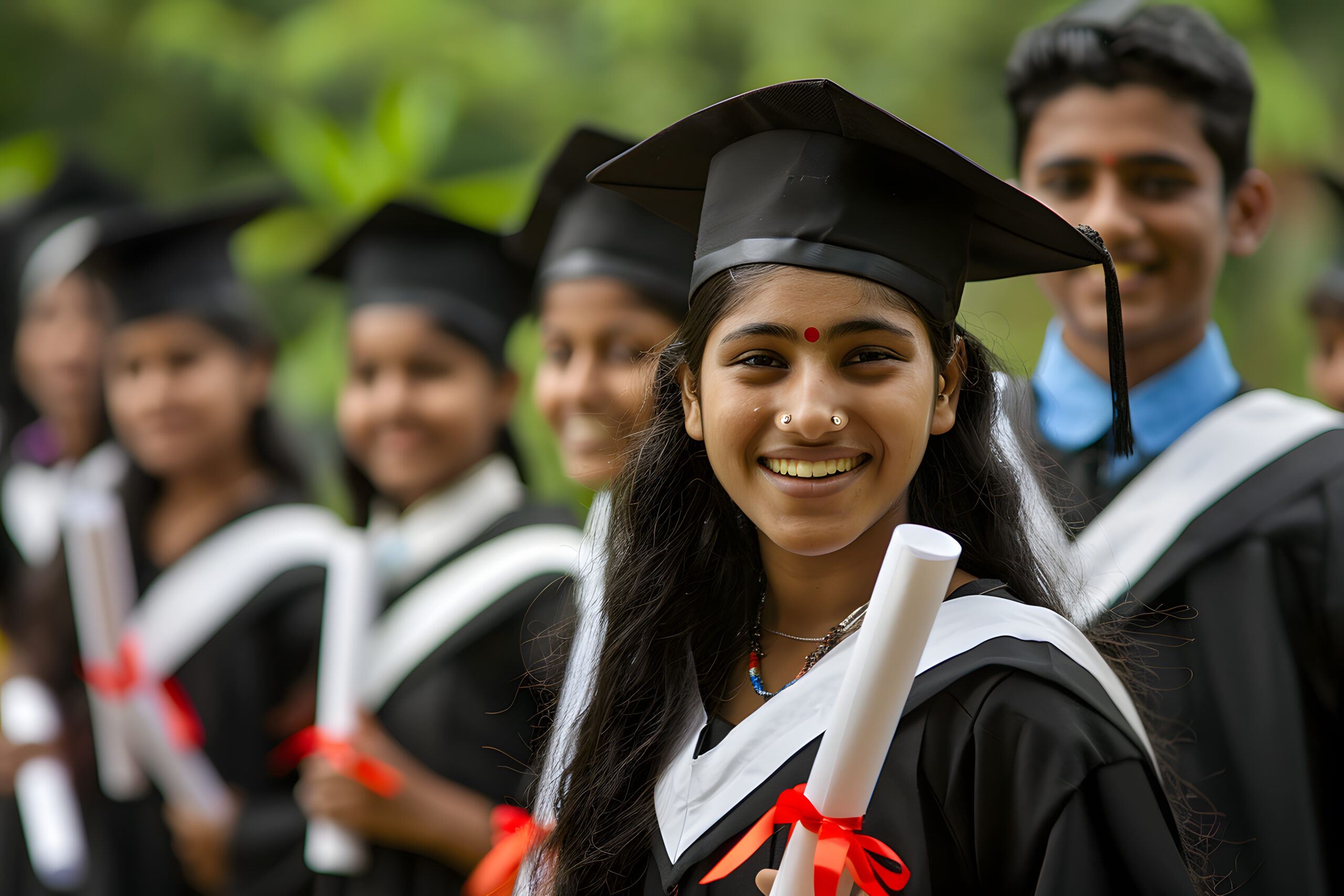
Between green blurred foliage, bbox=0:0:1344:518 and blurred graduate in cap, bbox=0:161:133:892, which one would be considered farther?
green blurred foliage, bbox=0:0:1344:518

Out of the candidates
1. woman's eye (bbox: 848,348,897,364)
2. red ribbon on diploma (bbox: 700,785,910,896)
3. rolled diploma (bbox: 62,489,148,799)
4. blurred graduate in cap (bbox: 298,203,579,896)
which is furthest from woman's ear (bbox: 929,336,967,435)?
rolled diploma (bbox: 62,489,148,799)

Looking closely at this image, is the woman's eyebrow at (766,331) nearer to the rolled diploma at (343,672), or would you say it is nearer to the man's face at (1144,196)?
the man's face at (1144,196)

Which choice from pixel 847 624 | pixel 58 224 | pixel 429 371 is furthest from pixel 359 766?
pixel 58 224

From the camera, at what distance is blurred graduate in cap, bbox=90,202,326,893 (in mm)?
4020

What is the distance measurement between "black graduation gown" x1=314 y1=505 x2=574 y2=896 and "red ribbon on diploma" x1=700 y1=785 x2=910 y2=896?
6.10ft

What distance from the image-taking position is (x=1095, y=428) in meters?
2.72

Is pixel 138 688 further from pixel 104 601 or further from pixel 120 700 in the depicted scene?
pixel 104 601

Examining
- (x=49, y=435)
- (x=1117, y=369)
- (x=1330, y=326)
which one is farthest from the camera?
(x=49, y=435)

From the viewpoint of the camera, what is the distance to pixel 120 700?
3.84m

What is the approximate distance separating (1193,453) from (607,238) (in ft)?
4.81

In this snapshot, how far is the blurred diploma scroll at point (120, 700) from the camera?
358 cm

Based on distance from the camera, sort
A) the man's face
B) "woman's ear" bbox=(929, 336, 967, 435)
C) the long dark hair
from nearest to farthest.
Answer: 1. "woman's ear" bbox=(929, 336, 967, 435)
2. the long dark hair
3. the man's face

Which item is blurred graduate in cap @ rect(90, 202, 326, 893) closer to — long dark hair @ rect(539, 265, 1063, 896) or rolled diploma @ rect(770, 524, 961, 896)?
long dark hair @ rect(539, 265, 1063, 896)

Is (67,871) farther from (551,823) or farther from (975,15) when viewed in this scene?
(975,15)
